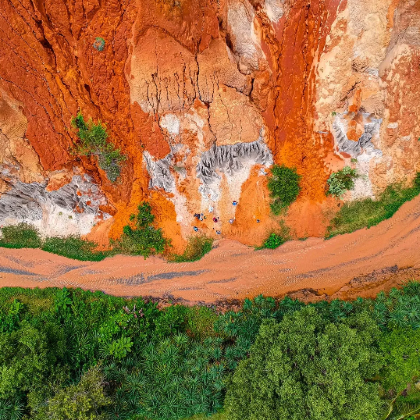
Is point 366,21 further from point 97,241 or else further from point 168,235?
point 97,241

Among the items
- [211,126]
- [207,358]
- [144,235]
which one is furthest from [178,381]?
[211,126]

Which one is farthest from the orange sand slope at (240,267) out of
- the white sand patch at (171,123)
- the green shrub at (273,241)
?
the white sand patch at (171,123)

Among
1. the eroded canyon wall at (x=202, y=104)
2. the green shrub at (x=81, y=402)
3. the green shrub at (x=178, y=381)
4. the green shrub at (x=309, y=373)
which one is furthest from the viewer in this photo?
the green shrub at (x=178, y=381)

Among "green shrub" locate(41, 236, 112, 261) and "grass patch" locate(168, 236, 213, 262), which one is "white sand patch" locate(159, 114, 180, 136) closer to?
"grass patch" locate(168, 236, 213, 262)

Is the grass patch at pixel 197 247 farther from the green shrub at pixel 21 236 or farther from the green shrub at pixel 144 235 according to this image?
the green shrub at pixel 21 236

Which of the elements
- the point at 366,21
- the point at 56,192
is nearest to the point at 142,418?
the point at 56,192

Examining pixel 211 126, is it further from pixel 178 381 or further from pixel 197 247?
pixel 178 381
